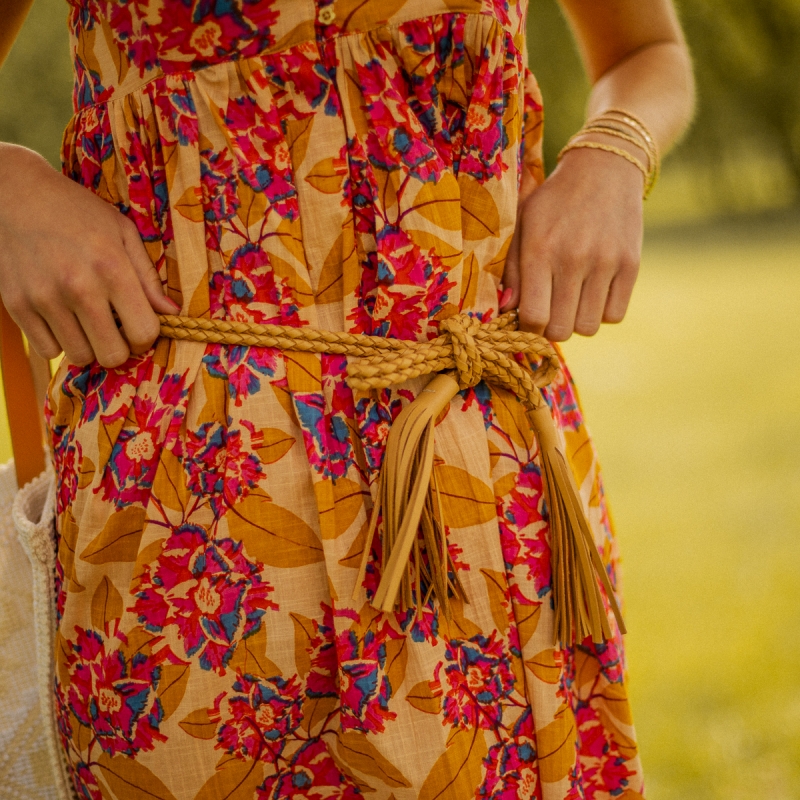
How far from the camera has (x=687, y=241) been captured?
31.2 ft

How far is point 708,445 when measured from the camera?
3463 millimetres

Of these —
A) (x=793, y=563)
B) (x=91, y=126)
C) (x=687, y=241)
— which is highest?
(x=687, y=241)

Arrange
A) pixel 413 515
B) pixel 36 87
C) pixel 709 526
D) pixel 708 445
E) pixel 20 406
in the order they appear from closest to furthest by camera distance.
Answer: pixel 413 515
pixel 20 406
pixel 709 526
pixel 708 445
pixel 36 87

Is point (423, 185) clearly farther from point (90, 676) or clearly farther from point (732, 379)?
point (732, 379)

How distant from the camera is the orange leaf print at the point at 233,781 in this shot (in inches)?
21.9

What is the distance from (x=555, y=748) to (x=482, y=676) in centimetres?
8

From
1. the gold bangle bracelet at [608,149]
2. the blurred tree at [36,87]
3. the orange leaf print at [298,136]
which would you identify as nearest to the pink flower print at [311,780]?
the orange leaf print at [298,136]

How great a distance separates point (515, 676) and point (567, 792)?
0.10 meters

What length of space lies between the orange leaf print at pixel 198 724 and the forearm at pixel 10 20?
1.92ft

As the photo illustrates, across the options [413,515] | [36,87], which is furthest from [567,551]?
[36,87]

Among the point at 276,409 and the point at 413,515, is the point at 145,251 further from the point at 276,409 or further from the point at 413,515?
the point at 413,515

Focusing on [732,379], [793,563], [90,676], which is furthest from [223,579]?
[732,379]

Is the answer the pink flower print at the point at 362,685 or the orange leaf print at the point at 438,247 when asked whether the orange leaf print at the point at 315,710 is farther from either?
the orange leaf print at the point at 438,247

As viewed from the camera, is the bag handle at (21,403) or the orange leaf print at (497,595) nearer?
the orange leaf print at (497,595)
